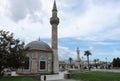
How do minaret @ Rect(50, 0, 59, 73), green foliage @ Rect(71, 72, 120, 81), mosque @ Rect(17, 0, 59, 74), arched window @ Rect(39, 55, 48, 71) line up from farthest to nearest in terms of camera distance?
minaret @ Rect(50, 0, 59, 73) < arched window @ Rect(39, 55, 48, 71) < mosque @ Rect(17, 0, 59, 74) < green foliage @ Rect(71, 72, 120, 81)

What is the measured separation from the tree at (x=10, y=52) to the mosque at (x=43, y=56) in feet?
33.8

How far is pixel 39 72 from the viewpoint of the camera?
1795 inches

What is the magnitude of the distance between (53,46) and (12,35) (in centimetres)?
1713

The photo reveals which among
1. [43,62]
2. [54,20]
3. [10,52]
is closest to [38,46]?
[43,62]

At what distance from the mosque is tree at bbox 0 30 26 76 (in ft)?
33.8

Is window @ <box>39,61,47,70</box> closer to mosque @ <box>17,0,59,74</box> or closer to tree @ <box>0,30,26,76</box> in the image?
mosque @ <box>17,0,59,74</box>

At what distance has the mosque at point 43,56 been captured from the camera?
1773 inches

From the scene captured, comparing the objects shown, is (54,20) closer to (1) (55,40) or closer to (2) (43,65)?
(1) (55,40)

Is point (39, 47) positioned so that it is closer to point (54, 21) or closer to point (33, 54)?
point (33, 54)

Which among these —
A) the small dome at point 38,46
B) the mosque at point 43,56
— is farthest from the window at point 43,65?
the small dome at point 38,46

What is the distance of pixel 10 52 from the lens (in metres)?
31.7

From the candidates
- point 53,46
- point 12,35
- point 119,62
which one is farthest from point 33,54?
point 119,62

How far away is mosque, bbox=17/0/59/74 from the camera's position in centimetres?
4503

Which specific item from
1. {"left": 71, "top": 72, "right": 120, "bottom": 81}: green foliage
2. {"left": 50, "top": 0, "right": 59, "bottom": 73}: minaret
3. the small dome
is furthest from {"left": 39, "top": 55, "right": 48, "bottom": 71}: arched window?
{"left": 71, "top": 72, "right": 120, "bottom": 81}: green foliage
